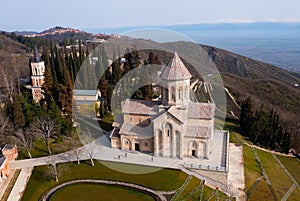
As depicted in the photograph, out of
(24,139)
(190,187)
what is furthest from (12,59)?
(190,187)

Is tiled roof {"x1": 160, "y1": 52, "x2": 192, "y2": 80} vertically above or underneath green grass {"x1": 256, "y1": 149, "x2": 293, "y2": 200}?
above

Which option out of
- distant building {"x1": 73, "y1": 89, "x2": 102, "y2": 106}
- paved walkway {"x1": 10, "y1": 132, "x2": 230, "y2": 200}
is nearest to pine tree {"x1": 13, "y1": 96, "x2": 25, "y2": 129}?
paved walkway {"x1": 10, "y1": 132, "x2": 230, "y2": 200}

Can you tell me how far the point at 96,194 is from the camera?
22906 millimetres

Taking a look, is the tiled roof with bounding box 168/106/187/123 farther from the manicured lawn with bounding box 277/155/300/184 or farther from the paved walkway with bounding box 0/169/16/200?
the paved walkway with bounding box 0/169/16/200

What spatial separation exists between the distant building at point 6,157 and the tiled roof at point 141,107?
12.7 metres

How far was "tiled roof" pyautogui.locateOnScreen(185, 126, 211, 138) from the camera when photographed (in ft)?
86.3

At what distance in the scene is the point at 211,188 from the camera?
23797 millimetres

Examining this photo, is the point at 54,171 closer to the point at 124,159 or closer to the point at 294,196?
the point at 124,159

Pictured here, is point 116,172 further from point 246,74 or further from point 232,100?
point 246,74

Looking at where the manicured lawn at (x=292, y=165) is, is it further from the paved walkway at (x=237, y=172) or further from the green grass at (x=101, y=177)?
the green grass at (x=101, y=177)

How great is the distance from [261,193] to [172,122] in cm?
1083

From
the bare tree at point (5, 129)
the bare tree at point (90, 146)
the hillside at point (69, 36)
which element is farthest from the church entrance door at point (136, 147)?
the hillside at point (69, 36)

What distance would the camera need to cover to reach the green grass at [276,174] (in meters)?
26.5

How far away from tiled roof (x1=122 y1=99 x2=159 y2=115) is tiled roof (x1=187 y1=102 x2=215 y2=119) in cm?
373
